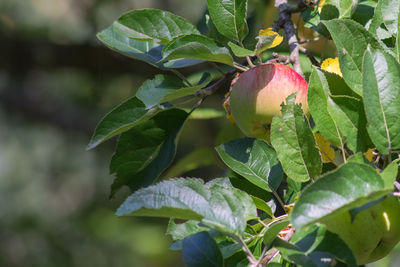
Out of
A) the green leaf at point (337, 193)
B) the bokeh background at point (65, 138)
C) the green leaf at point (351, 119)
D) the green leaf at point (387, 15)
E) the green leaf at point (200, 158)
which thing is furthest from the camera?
the bokeh background at point (65, 138)

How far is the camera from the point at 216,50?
0.67m

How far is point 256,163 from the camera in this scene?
671 mm

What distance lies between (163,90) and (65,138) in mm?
2256

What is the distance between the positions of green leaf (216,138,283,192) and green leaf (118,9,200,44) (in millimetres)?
210

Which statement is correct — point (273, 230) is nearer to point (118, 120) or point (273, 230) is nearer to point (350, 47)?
point (350, 47)

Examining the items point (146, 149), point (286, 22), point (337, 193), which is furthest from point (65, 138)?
point (337, 193)

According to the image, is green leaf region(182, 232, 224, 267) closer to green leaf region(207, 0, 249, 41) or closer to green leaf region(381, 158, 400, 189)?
green leaf region(381, 158, 400, 189)

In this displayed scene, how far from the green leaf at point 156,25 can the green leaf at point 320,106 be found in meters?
0.28

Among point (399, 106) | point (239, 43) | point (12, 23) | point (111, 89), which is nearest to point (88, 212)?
point (111, 89)

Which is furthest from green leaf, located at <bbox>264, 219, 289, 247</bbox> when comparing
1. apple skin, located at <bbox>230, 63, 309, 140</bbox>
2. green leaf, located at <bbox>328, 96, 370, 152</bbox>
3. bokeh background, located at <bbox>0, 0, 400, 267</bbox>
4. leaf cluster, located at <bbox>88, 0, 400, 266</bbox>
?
bokeh background, located at <bbox>0, 0, 400, 267</bbox>

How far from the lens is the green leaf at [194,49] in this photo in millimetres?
638

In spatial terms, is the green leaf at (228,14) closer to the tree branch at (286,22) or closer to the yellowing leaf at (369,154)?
the tree branch at (286,22)

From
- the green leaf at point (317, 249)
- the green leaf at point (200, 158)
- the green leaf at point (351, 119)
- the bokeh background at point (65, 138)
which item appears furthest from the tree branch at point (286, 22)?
the bokeh background at point (65, 138)

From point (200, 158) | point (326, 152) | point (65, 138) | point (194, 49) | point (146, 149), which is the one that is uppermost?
point (194, 49)
